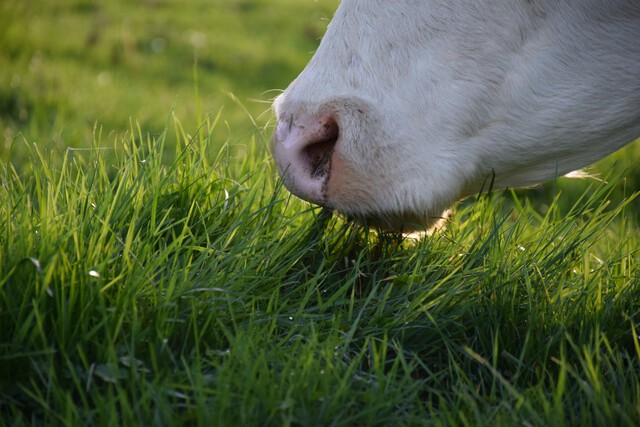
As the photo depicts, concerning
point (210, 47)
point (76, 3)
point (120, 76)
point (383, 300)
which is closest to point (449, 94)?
point (383, 300)

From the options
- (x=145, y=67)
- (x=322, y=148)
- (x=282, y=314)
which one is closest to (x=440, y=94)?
(x=322, y=148)

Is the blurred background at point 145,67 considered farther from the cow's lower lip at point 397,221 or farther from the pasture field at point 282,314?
the cow's lower lip at point 397,221

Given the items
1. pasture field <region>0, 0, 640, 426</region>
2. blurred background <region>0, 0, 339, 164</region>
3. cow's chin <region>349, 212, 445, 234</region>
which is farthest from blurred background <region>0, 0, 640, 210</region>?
cow's chin <region>349, 212, 445, 234</region>

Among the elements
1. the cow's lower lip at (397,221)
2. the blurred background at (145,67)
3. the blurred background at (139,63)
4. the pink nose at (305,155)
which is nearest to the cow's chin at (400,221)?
the cow's lower lip at (397,221)

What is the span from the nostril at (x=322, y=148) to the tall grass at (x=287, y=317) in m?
0.30

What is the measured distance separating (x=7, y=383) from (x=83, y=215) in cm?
72

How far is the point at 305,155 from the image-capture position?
8.05ft

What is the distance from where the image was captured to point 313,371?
1.99 meters

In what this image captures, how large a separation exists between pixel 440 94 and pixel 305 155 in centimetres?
47

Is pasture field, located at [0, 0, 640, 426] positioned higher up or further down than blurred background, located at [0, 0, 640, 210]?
higher up

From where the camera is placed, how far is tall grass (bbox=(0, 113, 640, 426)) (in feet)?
6.24

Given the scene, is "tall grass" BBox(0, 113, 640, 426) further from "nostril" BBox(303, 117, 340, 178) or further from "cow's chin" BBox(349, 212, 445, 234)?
"nostril" BBox(303, 117, 340, 178)

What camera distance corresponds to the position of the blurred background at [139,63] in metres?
5.50

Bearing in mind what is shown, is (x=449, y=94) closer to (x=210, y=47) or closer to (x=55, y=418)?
(x=55, y=418)
